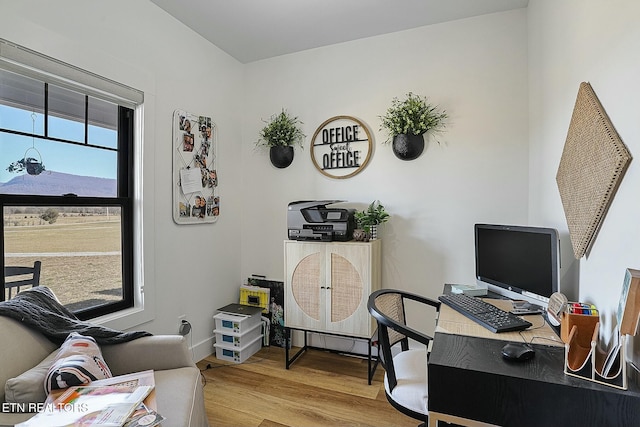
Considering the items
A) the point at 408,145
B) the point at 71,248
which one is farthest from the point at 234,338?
the point at 408,145

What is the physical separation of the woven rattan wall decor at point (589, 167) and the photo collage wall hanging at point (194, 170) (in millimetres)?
2464

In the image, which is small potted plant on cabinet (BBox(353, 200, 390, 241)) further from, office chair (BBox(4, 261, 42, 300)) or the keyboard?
office chair (BBox(4, 261, 42, 300))

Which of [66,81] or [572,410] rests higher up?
[66,81]

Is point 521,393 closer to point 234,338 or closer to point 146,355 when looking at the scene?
point 146,355

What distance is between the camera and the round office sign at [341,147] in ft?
9.39

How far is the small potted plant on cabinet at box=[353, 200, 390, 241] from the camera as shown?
2.63 meters

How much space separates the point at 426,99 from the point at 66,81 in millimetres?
2418

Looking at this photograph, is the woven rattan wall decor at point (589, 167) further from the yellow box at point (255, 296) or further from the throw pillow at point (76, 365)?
the yellow box at point (255, 296)

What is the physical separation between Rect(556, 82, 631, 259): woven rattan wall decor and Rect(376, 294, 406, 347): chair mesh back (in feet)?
2.94

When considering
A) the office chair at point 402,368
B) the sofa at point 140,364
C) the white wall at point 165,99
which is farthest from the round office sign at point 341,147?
the sofa at point 140,364

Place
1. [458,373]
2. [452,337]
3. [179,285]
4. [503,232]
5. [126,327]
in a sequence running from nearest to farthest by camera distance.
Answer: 1. [458,373]
2. [452,337]
3. [503,232]
4. [126,327]
5. [179,285]

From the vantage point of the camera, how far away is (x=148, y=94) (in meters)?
2.34

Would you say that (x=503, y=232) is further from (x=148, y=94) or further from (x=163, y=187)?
(x=148, y=94)

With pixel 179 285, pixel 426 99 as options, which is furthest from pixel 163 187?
pixel 426 99
